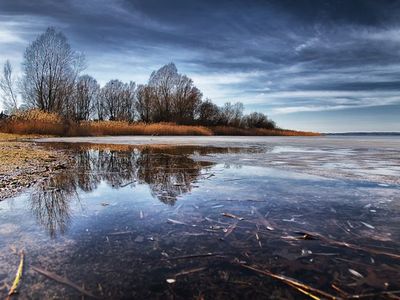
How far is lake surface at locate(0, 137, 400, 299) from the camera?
1.34 meters

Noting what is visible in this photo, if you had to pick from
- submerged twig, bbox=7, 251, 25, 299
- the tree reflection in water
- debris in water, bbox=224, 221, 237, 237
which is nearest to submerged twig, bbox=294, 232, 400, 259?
debris in water, bbox=224, 221, 237, 237

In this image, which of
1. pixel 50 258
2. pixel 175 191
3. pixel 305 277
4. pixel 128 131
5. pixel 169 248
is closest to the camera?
pixel 305 277

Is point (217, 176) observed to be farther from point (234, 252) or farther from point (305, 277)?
point (305, 277)

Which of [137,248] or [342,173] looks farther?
[342,173]

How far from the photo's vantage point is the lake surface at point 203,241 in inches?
52.8

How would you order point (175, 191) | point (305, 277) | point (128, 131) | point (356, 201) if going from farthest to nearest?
1. point (128, 131)
2. point (175, 191)
3. point (356, 201)
4. point (305, 277)

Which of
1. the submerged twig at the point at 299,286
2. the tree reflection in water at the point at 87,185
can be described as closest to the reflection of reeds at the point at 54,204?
the tree reflection in water at the point at 87,185

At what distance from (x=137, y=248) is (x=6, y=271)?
628 mm

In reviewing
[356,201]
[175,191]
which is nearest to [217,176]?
[175,191]

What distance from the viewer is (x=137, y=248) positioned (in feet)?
5.68

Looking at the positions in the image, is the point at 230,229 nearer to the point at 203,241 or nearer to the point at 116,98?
the point at 203,241

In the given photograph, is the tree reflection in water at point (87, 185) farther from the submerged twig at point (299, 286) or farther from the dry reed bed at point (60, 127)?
the dry reed bed at point (60, 127)

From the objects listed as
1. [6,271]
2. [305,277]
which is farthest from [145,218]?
[305,277]

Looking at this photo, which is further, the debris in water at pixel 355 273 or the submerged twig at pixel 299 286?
the debris in water at pixel 355 273
